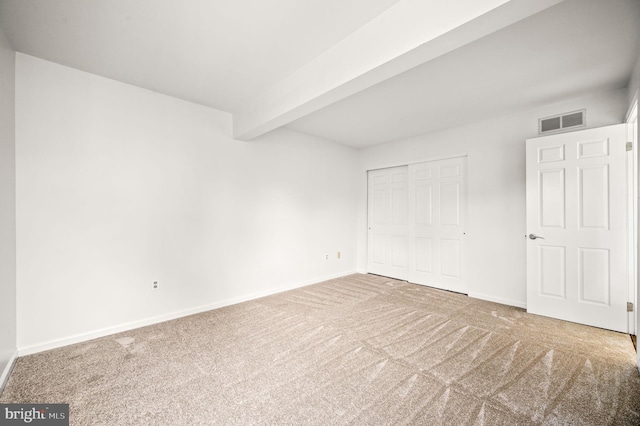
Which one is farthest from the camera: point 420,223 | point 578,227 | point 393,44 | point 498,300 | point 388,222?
point 388,222

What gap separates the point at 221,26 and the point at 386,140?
3.65 m

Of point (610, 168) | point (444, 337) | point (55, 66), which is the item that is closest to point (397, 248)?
point (444, 337)

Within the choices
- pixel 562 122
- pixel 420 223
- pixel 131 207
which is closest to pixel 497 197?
pixel 562 122

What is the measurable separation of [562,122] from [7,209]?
5700mm

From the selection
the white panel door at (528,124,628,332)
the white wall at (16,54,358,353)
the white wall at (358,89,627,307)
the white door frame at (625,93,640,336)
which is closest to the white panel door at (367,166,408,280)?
the white wall at (358,89,627,307)

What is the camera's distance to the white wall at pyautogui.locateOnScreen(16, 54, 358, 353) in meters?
2.50

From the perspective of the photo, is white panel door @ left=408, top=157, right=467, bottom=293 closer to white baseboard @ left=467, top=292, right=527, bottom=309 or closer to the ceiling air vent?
white baseboard @ left=467, top=292, right=527, bottom=309

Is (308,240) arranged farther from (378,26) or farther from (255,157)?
(378,26)

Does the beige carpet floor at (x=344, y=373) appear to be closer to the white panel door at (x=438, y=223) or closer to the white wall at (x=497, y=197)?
the white wall at (x=497, y=197)

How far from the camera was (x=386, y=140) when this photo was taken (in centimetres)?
514

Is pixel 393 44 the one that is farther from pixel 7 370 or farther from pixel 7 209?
pixel 7 370

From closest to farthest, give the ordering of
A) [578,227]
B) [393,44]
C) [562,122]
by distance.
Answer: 1. [393,44]
2. [578,227]
3. [562,122]

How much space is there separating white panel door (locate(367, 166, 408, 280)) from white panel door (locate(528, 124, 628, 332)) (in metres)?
2.01

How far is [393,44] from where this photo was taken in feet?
6.12
